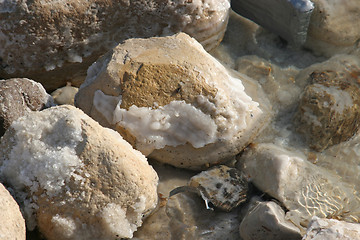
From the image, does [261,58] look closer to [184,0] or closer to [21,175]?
[184,0]

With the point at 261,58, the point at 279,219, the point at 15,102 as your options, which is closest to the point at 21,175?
the point at 15,102

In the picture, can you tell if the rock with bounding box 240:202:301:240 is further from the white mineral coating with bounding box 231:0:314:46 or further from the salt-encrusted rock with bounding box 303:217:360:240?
the white mineral coating with bounding box 231:0:314:46

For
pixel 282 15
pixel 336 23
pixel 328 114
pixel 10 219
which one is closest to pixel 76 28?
pixel 10 219

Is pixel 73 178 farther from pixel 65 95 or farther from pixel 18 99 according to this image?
pixel 65 95

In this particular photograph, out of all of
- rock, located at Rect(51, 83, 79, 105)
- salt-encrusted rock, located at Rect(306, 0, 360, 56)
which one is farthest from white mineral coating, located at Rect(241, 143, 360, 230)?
rock, located at Rect(51, 83, 79, 105)

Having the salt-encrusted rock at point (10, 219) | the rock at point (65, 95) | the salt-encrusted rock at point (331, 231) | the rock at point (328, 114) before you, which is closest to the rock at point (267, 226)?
the salt-encrusted rock at point (331, 231)

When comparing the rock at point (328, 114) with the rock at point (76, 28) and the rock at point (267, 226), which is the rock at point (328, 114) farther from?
the rock at point (76, 28)

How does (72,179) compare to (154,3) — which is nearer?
(72,179)
